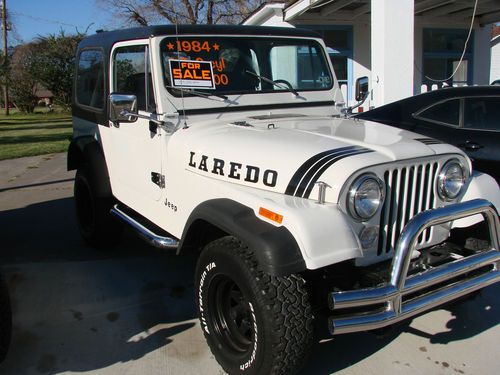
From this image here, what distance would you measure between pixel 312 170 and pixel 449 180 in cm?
88

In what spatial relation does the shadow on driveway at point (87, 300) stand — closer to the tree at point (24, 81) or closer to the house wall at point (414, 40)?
the house wall at point (414, 40)

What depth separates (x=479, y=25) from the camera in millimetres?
13188

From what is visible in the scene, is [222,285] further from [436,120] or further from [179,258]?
[436,120]

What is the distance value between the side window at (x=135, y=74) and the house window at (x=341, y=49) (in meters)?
8.60

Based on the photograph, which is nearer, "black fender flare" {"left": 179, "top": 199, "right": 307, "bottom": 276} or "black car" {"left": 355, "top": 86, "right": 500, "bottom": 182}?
"black fender flare" {"left": 179, "top": 199, "right": 307, "bottom": 276}

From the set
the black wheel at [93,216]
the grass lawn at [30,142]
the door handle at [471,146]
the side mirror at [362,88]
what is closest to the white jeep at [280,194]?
the side mirror at [362,88]

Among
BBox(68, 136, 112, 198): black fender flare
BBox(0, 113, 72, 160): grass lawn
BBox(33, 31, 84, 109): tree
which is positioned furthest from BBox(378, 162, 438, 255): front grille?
BBox(33, 31, 84, 109): tree

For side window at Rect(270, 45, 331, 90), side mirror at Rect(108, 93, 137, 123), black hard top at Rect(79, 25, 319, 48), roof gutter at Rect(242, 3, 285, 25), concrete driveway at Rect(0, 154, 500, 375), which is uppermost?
roof gutter at Rect(242, 3, 285, 25)

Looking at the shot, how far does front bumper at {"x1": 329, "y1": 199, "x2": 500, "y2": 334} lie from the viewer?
7.74 ft

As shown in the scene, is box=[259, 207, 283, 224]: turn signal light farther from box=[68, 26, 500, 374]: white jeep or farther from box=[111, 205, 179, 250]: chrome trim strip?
box=[111, 205, 179, 250]: chrome trim strip

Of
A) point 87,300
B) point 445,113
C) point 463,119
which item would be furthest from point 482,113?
point 87,300

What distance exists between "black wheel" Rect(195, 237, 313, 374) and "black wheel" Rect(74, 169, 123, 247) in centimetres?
204

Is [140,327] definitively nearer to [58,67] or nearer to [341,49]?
[341,49]

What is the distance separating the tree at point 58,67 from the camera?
27672mm
